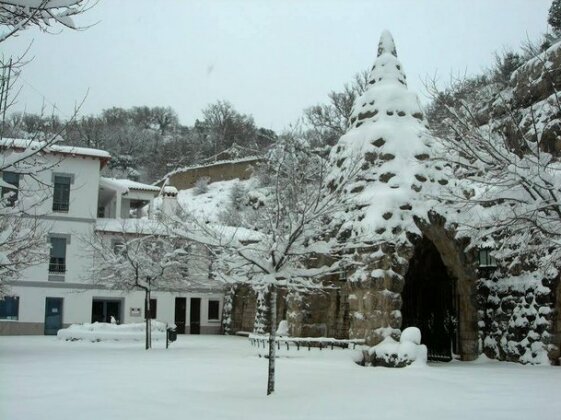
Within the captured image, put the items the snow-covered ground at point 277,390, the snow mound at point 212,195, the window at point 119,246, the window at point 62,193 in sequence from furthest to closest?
the snow mound at point 212,195 → the window at point 62,193 → the window at point 119,246 → the snow-covered ground at point 277,390

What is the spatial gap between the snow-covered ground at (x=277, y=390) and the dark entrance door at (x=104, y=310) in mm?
19478

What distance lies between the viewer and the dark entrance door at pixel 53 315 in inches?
1324

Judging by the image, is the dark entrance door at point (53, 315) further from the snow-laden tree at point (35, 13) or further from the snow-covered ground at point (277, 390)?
the snow-laden tree at point (35, 13)

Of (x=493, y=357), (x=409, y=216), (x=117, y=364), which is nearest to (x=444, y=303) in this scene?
(x=493, y=357)

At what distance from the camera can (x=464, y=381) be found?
12.3 metres

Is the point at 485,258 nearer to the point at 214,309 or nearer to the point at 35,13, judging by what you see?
the point at 35,13

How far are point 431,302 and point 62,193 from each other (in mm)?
23161

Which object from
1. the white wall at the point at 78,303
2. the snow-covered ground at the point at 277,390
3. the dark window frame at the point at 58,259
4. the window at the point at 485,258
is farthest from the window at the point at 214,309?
the snow-covered ground at the point at 277,390

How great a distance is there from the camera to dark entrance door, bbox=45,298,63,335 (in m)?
33.6

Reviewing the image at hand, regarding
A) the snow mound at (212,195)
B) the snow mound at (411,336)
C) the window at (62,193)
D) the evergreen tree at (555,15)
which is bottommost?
the snow mound at (411,336)

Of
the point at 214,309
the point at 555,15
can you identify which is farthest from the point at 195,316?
the point at 555,15

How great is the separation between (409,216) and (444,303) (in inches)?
168

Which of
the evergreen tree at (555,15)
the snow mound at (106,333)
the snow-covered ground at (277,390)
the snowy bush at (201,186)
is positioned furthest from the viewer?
the snowy bush at (201,186)

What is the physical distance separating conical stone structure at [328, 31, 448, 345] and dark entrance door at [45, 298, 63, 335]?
2202 centimetres
